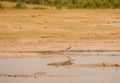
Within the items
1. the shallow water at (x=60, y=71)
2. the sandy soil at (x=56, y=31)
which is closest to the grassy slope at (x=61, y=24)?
the sandy soil at (x=56, y=31)

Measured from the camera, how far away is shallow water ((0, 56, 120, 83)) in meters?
13.0

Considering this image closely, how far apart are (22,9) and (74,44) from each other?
12534mm

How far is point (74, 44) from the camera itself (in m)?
19.4

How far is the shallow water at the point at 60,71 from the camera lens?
13039 millimetres

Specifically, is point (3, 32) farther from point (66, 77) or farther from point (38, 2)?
point (38, 2)

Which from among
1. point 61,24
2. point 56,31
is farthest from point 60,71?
point 61,24

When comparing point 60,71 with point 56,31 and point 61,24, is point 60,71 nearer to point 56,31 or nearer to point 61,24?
point 56,31

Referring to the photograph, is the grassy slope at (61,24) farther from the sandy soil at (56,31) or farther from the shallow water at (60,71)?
the shallow water at (60,71)

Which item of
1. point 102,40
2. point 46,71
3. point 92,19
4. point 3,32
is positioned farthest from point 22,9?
point 46,71

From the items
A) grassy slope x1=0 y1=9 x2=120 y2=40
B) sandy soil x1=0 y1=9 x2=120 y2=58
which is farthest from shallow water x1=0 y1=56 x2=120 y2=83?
grassy slope x1=0 y1=9 x2=120 y2=40

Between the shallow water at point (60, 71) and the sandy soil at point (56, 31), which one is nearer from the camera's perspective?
the shallow water at point (60, 71)

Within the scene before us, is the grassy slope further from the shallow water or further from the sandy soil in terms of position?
the shallow water

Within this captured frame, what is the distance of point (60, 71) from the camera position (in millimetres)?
14148

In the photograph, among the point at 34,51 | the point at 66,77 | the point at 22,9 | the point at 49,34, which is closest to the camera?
the point at 66,77
